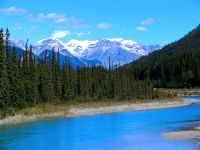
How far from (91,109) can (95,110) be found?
33.3 inches

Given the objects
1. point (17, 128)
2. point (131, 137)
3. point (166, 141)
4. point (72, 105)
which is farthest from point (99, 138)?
point (72, 105)

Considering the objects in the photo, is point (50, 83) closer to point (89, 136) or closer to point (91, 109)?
point (91, 109)

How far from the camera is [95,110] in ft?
297

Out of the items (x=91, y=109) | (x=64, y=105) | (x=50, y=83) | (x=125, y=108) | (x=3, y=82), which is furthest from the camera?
(x=125, y=108)

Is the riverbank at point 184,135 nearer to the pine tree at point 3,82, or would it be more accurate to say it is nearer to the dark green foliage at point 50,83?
the dark green foliage at point 50,83

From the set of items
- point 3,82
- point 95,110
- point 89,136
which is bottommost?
point 89,136

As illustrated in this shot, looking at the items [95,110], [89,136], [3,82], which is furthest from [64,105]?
[89,136]

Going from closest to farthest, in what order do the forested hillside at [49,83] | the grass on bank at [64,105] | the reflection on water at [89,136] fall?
the reflection on water at [89,136] < the grass on bank at [64,105] < the forested hillside at [49,83]

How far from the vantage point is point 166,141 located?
4775cm

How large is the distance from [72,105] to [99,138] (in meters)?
38.5

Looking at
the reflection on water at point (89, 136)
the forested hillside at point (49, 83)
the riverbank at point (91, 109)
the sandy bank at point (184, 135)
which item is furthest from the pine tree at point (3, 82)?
the sandy bank at point (184, 135)

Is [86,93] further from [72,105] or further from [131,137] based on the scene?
[131,137]

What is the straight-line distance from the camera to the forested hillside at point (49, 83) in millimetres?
78250

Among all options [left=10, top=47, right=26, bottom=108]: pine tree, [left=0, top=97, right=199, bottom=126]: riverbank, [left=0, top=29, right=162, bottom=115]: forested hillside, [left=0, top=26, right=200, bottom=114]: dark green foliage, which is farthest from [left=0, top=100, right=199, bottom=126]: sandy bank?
[left=10, top=47, right=26, bottom=108]: pine tree
